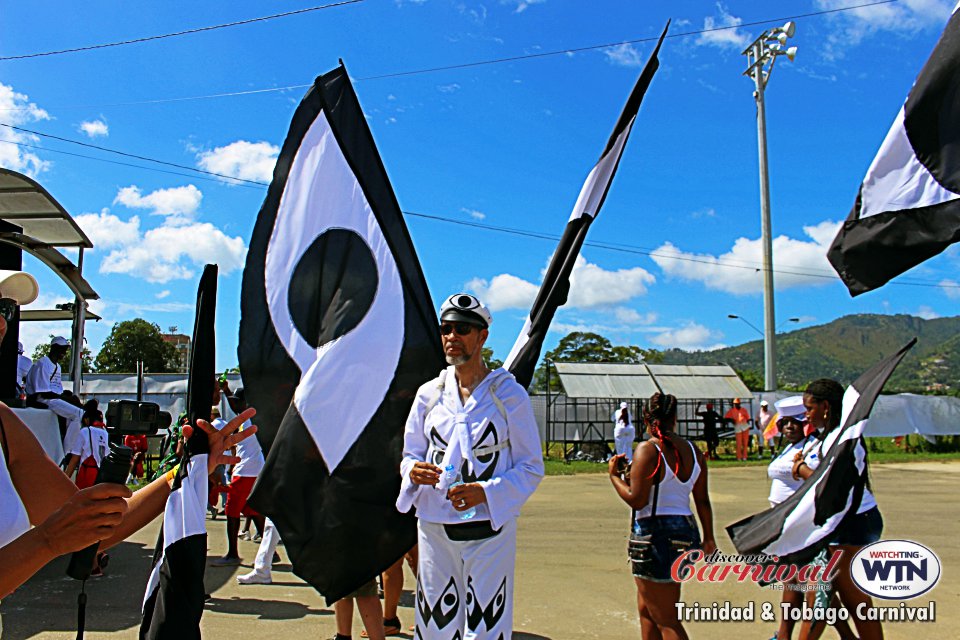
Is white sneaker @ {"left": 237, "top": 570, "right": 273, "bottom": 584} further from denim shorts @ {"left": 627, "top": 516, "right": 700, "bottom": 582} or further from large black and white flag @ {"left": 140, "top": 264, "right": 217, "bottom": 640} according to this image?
large black and white flag @ {"left": 140, "top": 264, "right": 217, "bottom": 640}

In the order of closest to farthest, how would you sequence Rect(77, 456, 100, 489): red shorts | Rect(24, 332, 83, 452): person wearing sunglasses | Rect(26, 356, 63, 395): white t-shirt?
1. Rect(24, 332, 83, 452): person wearing sunglasses
2. Rect(26, 356, 63, 395): white t-shirt
3. Rect(77, 456, 100, 489): red shorts

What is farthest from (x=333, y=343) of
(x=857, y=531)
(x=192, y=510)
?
(x=857, y=531)

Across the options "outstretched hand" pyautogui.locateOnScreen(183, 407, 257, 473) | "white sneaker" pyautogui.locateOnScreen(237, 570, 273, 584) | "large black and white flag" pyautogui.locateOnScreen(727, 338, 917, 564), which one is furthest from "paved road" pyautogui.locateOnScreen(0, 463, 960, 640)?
"outstretched hand" pyautogui.locateOnScreen(183, 407, 257, 473)

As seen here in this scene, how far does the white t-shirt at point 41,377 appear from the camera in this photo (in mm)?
7516

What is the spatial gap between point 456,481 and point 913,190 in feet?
7.70

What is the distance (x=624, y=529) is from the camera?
10258 mm

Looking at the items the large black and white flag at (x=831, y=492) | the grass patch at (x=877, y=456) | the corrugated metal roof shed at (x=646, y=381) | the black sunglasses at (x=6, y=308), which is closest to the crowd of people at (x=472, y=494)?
the large black and white flag at (x=831, y=492)

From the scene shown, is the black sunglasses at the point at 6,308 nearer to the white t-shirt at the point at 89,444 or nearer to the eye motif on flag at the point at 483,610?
the eye motif on flag at the point at 483,610

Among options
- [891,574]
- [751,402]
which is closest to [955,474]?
[751,402]

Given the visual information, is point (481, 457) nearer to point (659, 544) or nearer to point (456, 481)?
point (456, 481)

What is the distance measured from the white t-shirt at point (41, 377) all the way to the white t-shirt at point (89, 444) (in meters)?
0.57

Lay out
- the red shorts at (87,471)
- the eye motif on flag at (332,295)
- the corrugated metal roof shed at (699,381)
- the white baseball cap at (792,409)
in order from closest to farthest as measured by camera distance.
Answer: the eye motif on flag at (332,295), the white baseball cap at (792,409), the red shorts at (87,471), the corrugated metal roof shed at (699,381)

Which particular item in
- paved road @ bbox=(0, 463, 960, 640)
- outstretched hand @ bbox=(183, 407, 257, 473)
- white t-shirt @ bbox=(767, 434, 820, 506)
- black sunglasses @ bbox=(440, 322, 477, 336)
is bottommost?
paved road @ bbox=(0, 463, 960, 640)

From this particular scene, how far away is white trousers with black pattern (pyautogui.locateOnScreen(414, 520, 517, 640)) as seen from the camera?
3359 mm
